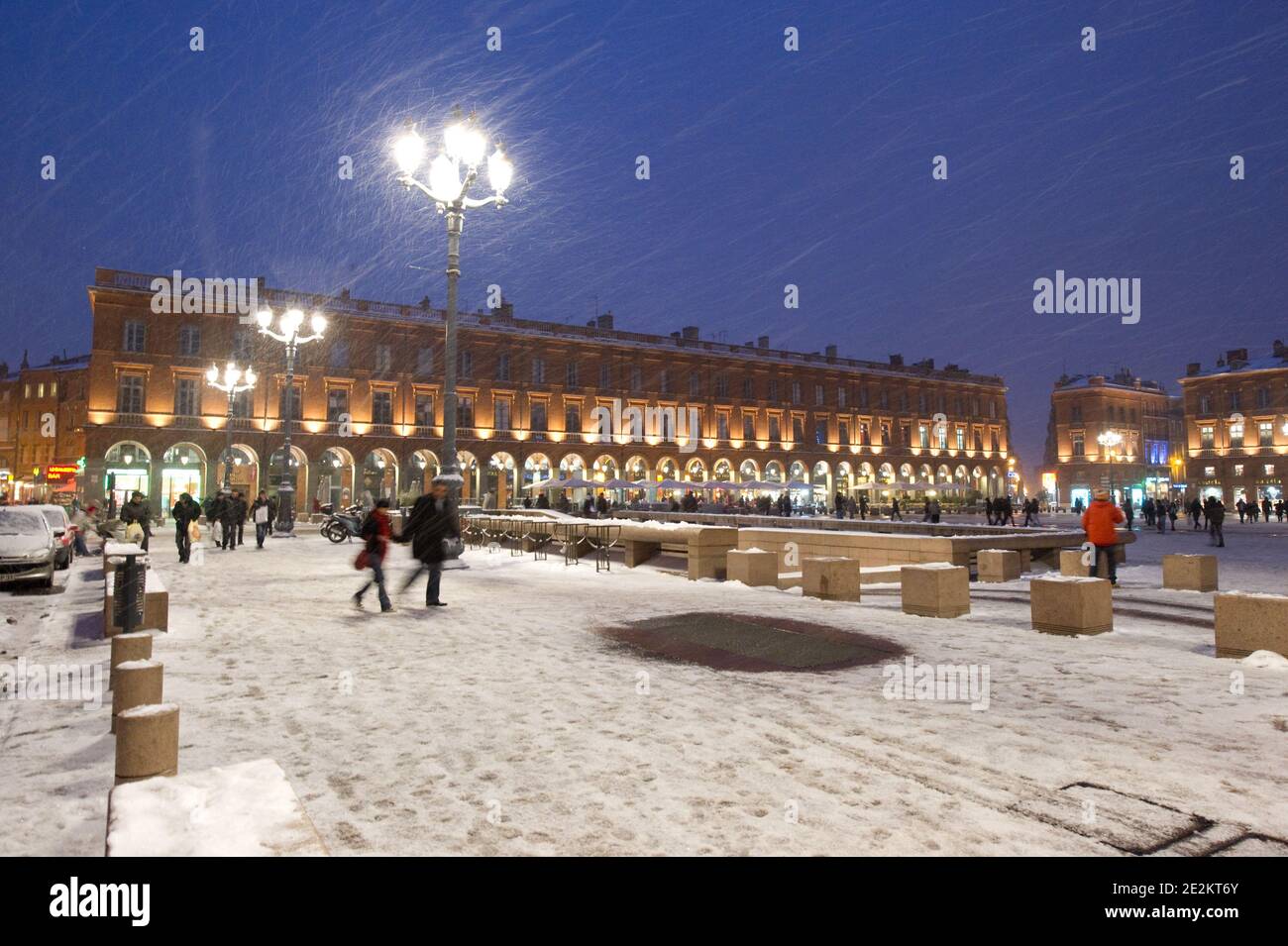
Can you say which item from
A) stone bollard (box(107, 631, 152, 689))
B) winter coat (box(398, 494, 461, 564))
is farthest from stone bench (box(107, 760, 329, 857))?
winter coat (box(398, 494, 461, 564))

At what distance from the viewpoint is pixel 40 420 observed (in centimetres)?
7062

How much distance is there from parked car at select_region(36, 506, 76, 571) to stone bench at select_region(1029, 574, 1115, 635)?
16.0m

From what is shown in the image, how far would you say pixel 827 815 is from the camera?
3.50 meters

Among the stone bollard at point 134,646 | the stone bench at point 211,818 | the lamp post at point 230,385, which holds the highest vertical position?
the lamp post at point 230,385

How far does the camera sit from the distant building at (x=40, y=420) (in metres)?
66.2

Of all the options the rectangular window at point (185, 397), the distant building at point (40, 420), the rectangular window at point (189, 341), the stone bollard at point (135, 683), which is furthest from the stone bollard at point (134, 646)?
the distant building at point (40, 420)

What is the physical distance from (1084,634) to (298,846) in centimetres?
810

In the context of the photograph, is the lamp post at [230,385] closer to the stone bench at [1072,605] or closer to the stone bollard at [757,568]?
the stone bollard at [757,568]

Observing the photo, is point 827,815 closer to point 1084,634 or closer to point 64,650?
point 1084,634

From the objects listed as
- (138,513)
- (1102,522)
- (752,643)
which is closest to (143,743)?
(752,643)

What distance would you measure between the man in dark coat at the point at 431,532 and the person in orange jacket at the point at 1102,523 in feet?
30.1

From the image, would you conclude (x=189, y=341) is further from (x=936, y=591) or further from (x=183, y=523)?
(x=936, y=591)

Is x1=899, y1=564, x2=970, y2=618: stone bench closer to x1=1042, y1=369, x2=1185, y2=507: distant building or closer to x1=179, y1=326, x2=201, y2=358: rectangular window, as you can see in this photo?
Answer: x1=179, y1=326, x2=201, y2=358: rectangular window

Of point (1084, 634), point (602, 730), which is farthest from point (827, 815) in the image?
point (1084, 634)
